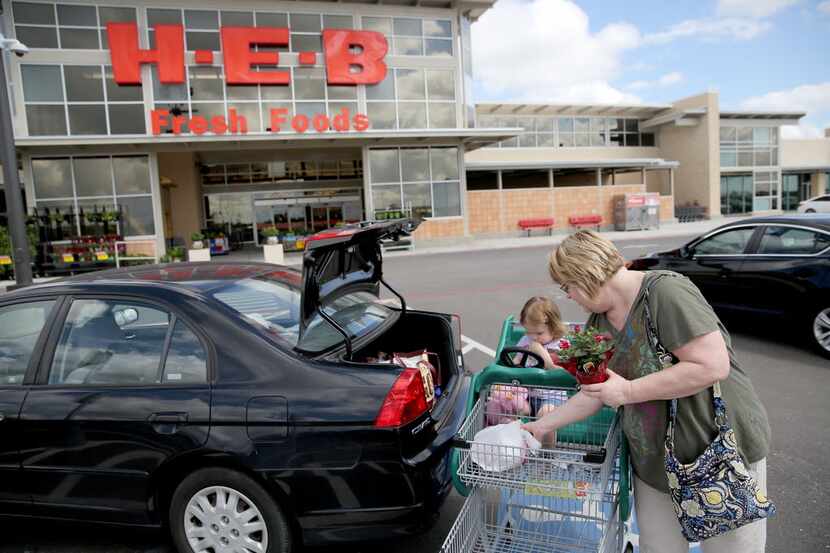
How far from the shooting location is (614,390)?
1898 millimetres

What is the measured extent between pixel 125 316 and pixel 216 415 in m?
0.84

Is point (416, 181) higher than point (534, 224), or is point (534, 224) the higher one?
point (416, 181)

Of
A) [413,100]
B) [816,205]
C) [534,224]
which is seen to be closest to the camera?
[413,100]

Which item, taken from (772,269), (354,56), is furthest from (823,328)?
(354,56)

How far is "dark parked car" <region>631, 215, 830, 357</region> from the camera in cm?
594

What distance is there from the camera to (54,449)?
2.83m

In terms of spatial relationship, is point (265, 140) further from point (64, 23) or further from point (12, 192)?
point (12, 192)

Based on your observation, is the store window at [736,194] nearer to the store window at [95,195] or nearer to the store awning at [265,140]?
the store awning at [265,140]

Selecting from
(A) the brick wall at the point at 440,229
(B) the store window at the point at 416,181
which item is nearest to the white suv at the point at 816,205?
(A) the brick wall at the point at 440,229

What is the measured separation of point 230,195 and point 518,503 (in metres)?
28.7

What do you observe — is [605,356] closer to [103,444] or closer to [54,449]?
[103,444]

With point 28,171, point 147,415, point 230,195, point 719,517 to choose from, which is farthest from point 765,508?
point 230,195

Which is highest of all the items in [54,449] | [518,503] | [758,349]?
[54,449]

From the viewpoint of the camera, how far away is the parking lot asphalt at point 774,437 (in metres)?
3.06
